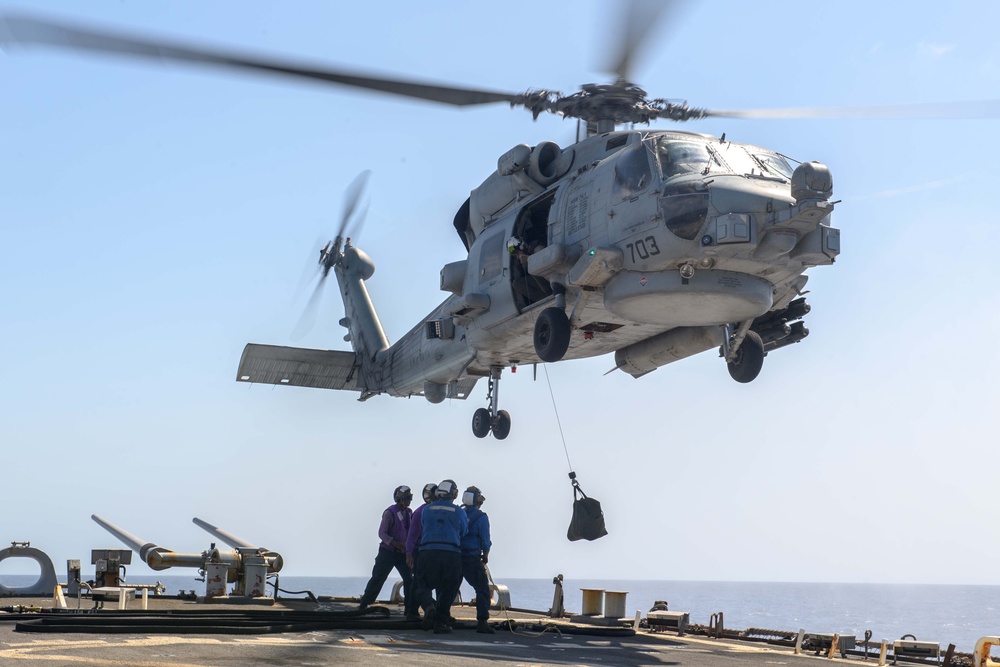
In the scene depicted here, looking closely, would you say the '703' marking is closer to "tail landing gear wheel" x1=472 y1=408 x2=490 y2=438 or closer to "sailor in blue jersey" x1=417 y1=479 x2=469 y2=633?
"sailor in blue jersey" x1=417 y1=479 x2=469 y2=633

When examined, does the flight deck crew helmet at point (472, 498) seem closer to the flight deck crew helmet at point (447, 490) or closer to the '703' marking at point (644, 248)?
the flight deck crew helmet at point (447, 490)

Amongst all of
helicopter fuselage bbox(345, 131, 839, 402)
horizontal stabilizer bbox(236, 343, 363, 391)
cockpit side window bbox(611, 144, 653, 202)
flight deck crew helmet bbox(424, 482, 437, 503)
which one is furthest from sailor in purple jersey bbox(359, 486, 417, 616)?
horizontal stabilizer bbox(236, 343, 363, 391)

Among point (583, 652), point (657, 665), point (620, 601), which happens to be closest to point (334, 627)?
point (583, 652)

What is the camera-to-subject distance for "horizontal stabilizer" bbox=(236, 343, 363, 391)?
2303 cm

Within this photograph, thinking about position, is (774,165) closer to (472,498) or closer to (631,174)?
(631,174)

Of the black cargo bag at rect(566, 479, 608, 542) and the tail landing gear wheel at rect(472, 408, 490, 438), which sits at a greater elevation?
the tail landing gear wheel at rect(472, 408, 490, 438)

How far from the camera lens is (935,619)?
121 meters

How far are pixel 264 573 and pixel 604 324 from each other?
620cm

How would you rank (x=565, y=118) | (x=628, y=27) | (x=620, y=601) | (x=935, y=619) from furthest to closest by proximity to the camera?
(x=935, y=619) < (x=565, y=118) < (x=620, y=601) < (x=628, y=27)

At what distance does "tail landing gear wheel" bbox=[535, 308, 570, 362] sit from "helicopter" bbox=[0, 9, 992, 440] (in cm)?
2

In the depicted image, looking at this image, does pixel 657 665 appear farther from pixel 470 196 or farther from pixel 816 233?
pixel 470 196

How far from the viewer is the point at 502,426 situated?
21062 mm

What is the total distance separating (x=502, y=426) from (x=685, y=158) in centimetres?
729

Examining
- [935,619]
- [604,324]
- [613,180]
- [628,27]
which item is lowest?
[935,619]
